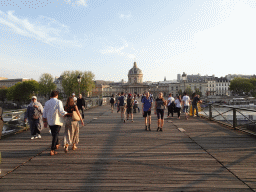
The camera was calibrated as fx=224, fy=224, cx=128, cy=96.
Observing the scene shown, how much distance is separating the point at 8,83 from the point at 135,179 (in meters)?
170

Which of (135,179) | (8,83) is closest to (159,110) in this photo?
(135,179)

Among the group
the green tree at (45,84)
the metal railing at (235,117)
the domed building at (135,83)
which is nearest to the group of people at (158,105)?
the metal railing at (235,117)

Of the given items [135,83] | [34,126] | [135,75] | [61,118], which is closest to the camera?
[61,118]

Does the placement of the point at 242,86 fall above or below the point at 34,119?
above

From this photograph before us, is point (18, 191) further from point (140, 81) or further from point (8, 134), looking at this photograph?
point (140, 81)

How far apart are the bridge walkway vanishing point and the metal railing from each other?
1025 millimetres

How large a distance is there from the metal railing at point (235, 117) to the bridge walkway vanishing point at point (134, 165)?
1.03 meters

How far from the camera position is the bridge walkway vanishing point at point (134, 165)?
14.6 feet

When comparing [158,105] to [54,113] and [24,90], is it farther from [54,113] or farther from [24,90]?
[24,90]

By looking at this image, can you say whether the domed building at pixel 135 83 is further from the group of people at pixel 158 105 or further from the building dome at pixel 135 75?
the group of people at pixel 158 105

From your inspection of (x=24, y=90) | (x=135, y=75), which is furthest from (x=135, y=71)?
(x=24, y=90)

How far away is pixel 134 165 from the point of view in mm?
5621

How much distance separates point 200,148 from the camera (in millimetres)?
7336

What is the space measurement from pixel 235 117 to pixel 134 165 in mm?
7340
